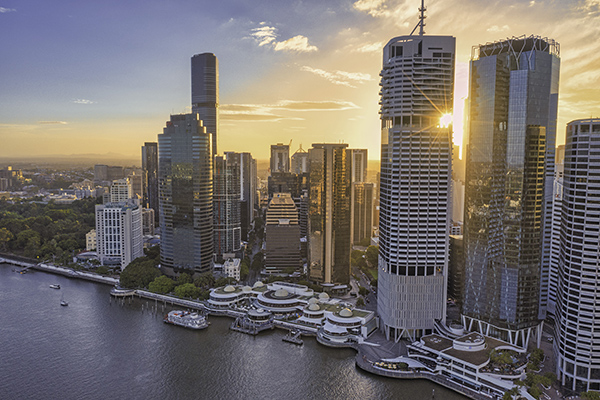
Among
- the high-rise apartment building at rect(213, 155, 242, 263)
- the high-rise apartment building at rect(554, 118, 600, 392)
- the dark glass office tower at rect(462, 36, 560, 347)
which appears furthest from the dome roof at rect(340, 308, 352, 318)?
the high-rise apartment building at rect(213, 155, 242, 263)

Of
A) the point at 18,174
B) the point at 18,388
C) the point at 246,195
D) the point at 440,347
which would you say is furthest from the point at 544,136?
the point at 18,174

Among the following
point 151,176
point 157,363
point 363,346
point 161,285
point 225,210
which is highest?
point 151,176

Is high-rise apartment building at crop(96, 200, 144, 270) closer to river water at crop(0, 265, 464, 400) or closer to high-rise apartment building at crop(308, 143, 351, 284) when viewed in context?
river water at crop(0, 265, 464, 400)

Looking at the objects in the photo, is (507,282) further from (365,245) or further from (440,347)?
(365,245)

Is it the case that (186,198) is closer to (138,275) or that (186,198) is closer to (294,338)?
(138,275)

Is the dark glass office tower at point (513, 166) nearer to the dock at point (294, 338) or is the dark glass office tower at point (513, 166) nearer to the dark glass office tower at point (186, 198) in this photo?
the dock at point (294, 338)

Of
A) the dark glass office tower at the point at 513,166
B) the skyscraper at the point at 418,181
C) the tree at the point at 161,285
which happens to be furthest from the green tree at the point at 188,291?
the dark glass office tower at the point at 513,166

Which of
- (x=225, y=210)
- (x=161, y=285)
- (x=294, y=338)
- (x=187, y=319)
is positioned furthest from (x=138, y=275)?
(x=294, y=338)
